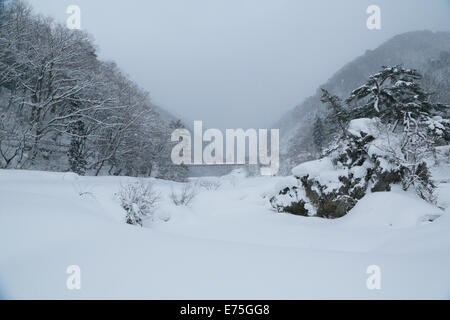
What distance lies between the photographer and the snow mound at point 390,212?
5.00 m

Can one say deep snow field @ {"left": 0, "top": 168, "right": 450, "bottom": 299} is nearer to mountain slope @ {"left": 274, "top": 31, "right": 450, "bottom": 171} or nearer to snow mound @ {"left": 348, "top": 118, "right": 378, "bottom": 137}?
snow mound @ {"left": 348, "top": 118, "right": 378, "bottom": 137}

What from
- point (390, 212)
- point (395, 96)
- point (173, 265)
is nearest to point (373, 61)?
point (395, 96)

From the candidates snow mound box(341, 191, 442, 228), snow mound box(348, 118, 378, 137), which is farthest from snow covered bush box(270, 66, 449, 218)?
snow mound box(341, 191, 442, 228)

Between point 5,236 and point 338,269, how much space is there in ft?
12.2

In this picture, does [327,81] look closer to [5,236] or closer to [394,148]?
[394,148]

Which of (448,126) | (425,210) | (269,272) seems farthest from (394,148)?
(269,272)

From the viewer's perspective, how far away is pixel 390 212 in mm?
5484

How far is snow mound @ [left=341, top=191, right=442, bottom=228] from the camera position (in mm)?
5003

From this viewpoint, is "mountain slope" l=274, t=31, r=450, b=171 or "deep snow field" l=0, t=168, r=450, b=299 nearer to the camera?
"deep snow field" l=0, t=168, r=450, b=299

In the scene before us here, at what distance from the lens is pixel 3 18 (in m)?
12.8

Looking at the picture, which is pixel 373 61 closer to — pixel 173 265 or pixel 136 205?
pixel 136 205

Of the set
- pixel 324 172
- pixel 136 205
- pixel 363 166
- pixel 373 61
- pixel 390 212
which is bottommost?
pixel 390 212

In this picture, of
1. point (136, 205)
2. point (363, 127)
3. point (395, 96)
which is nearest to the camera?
point (136, 205)

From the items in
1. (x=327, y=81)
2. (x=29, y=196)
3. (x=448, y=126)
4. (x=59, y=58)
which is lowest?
(x=29, y=196)
